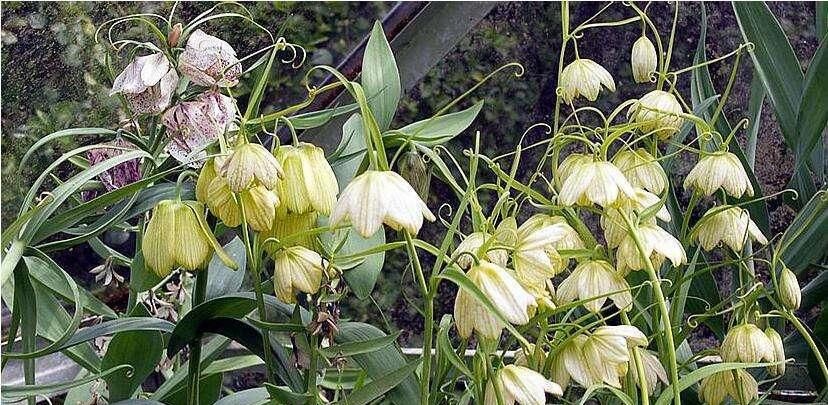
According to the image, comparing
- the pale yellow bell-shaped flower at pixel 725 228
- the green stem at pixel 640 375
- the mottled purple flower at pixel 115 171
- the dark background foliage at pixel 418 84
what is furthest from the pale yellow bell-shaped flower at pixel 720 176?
the dark background foliage at pixel 418 84

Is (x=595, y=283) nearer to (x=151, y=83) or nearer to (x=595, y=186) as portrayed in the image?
(x=595, y=186)

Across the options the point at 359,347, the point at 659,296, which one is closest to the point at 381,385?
the point at 359,347

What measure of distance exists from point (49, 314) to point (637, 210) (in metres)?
0.35

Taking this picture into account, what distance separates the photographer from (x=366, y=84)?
47 centimetres

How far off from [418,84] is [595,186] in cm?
59

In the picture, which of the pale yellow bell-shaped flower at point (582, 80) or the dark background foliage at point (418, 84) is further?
the dark background foliage at point (418, 84)

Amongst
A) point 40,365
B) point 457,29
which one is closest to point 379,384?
point 457,29

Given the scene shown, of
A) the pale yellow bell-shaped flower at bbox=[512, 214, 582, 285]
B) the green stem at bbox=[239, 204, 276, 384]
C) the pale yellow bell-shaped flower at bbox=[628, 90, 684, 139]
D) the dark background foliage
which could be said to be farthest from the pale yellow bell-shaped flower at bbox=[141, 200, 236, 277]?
the dark background foliage

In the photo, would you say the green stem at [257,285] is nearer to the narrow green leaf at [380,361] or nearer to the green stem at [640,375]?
the narrow green leaf at [380,361]

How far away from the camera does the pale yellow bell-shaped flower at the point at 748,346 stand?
1.46ft

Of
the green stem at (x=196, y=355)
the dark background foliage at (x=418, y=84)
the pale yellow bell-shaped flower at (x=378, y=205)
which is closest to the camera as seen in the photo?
the pale yellow bell-shaped flower at (x=378, y=205)

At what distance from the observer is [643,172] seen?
0.46 meters

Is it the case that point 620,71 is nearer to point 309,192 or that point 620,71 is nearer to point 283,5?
point 283,5

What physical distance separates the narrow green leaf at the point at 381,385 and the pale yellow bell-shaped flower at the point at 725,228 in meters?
0.19
